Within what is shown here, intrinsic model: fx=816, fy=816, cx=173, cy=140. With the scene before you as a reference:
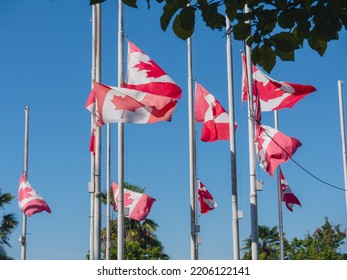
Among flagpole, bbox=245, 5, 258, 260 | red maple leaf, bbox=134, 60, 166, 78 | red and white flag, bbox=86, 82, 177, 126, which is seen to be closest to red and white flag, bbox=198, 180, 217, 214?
flagpole, bbox=245, 5, 258, 260

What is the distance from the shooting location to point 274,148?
73.6 feet

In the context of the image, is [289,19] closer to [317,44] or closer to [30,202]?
[317,44]

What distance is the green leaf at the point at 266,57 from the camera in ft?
22.1

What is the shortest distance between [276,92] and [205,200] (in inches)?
226

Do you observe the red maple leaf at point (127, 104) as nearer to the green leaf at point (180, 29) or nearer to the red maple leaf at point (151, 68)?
the red maple leaf at point (151, 68)

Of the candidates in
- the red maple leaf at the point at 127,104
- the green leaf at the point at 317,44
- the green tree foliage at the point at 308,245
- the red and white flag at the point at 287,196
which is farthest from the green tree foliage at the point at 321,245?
the green leaf at the point at 317,44

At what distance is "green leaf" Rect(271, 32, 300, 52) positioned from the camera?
638 cm

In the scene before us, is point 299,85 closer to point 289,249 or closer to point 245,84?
point 245,84

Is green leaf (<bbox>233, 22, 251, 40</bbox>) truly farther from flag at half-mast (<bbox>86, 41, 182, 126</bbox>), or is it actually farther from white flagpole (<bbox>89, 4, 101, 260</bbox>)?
white flagpole (<bbox>89, 4, 101, 260</bbox>)

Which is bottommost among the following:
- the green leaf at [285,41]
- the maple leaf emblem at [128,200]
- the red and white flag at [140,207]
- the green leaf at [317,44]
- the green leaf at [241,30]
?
the green leaf at [285,41]

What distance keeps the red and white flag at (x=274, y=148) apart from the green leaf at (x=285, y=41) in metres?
15.9

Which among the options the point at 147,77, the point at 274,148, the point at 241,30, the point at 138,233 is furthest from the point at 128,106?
the point at 138,233

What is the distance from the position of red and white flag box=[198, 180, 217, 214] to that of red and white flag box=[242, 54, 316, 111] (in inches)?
183

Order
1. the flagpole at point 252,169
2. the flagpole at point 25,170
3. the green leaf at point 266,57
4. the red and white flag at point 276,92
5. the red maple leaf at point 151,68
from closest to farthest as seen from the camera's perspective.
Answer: the green leaf at point 266,57 → the flagpole at point 252,169 → the red and white flag at point 276,92 → the red maple leaf at point 151,68 → the flagpole at point 25,170
